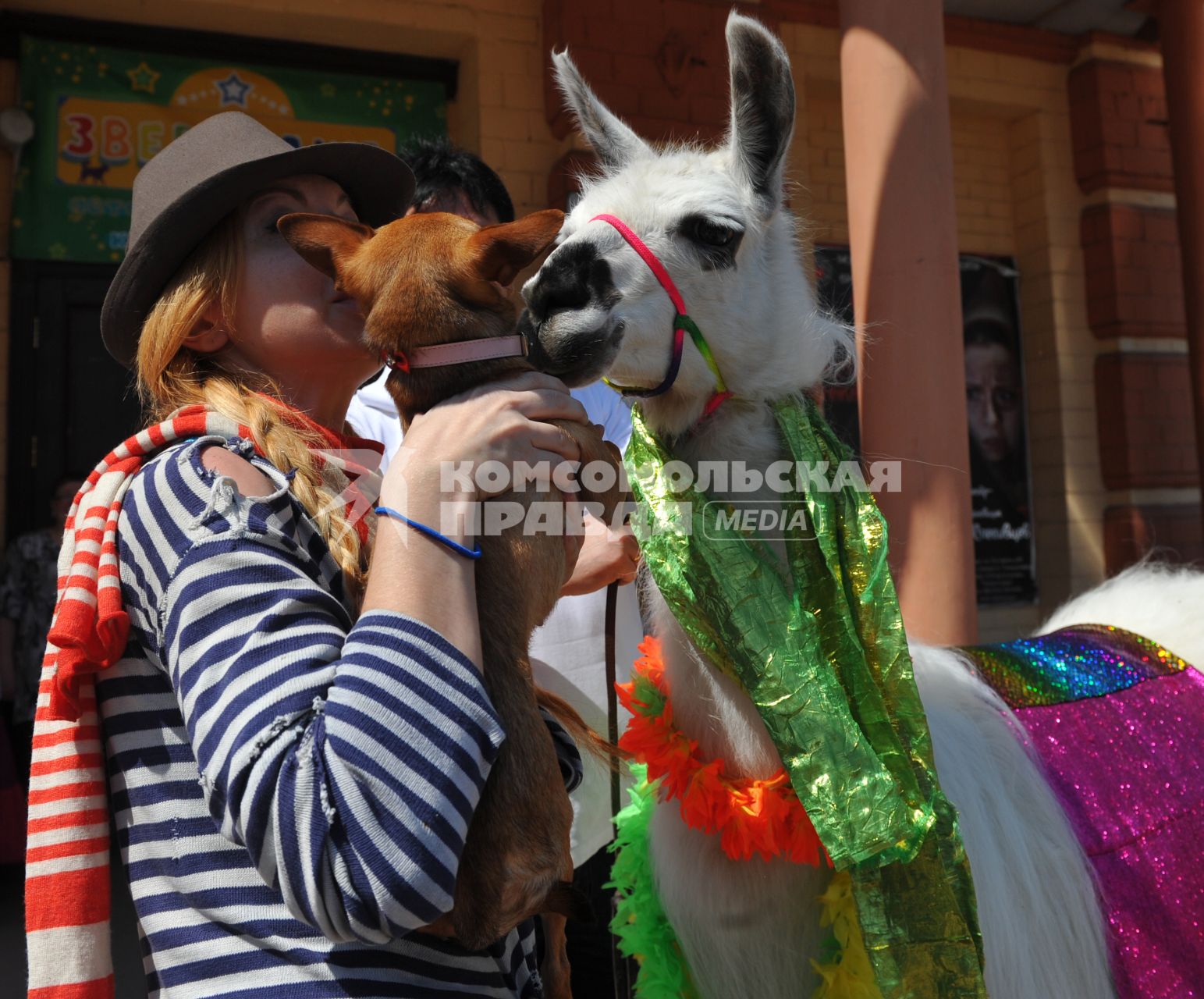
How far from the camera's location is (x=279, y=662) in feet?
2.97

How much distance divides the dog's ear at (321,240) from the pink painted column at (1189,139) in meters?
5.65

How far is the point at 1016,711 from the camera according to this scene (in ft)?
5.97

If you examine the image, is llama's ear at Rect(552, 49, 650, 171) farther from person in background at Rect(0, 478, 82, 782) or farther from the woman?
person in background at Rect(0, 478, 82, 782)

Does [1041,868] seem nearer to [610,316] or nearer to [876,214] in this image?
[610,316]

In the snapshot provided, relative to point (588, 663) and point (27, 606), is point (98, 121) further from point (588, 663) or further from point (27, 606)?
point (588, 663)

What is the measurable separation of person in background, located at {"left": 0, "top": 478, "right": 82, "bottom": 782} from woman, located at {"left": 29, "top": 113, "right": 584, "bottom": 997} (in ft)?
13.0

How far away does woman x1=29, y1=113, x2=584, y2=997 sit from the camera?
2.83 feet

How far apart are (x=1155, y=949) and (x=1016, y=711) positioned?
1.44 ft

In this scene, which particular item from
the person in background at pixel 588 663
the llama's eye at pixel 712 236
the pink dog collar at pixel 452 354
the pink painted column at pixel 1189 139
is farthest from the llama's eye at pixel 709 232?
the pink painted column at pixel 1189 139

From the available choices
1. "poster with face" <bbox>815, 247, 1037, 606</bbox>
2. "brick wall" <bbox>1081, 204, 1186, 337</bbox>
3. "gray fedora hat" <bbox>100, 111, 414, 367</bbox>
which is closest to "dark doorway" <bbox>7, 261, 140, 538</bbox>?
"gray fedora hat" <bbox>100, 111, 414, 367</bbox>

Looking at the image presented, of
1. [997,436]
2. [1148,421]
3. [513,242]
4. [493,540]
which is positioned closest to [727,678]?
[493,540]

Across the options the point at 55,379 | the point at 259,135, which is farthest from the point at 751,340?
the point at 55,379

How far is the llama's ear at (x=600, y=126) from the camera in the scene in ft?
5.75

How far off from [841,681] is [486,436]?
65cm
